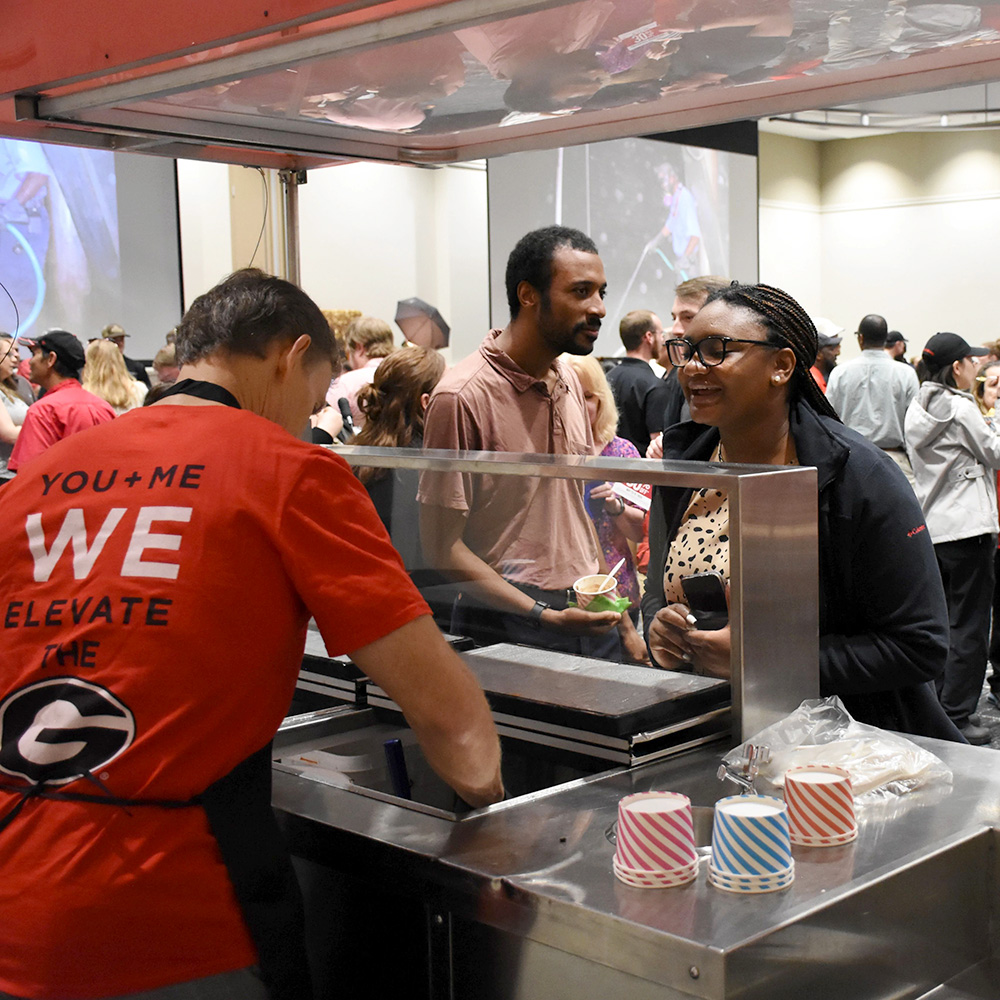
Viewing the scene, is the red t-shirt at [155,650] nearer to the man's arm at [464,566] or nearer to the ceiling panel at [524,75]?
the ceiling panel at [524,75]

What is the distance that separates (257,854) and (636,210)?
959 cm

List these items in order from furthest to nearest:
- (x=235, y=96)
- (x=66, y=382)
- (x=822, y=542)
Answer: (x=66, y=382) → (x=235, y=96) → (x=822, y=542)

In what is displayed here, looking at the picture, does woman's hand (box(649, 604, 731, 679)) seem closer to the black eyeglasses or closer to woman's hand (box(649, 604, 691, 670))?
woman's hand (box(649, 604, 691, 670))

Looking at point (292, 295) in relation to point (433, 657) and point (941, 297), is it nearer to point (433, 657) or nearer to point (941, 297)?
point (433, 657)

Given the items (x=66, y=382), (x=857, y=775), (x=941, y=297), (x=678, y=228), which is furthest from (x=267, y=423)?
(x=941, y=297)

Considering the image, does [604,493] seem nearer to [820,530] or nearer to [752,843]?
[820,530]

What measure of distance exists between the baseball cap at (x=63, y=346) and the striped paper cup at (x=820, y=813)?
4.37 metres

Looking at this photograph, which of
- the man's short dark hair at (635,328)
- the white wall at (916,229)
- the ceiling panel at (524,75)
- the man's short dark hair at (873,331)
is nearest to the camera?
the ceiling panel at (524,75)

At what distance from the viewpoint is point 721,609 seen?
5.65 ft

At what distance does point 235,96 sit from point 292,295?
2.94 feet

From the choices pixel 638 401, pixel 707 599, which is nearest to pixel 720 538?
pixel 707 599

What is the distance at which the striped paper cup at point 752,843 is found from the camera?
4.12 feet

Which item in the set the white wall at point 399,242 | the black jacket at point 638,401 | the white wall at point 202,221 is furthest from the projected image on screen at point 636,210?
the black jacket at point 638,401

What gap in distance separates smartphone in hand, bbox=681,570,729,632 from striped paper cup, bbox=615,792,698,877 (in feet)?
1.51
